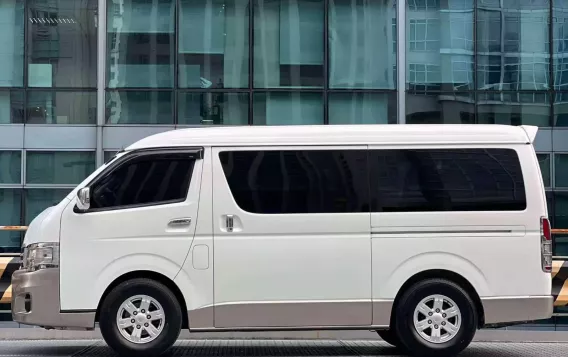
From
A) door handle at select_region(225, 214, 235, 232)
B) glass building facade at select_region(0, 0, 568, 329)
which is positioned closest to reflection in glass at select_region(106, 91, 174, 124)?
glass building facade at select_region(0, 0, 568, 329)

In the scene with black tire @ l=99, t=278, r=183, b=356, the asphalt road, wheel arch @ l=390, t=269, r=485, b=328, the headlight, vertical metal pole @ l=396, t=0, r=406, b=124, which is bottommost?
the asphalt road

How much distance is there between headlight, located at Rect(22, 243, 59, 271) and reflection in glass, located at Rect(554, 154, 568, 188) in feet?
50.8

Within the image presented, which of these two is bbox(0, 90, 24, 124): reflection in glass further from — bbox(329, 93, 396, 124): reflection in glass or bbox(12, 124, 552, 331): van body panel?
bbox(12, 124, 552, 331): van body panel

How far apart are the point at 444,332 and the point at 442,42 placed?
1355 cm

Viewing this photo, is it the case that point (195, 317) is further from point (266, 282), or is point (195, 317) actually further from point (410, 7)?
point (410, 7)

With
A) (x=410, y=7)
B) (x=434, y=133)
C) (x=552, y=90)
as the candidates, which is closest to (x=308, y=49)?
(x=410, y=7)

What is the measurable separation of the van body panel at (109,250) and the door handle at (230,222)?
366 millimetres

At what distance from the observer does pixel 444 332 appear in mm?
8562

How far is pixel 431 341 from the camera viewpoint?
8516mm

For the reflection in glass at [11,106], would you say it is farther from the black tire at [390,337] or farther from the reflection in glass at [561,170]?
the black tire at [390,337]

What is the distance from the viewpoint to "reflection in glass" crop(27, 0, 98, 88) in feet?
67.9

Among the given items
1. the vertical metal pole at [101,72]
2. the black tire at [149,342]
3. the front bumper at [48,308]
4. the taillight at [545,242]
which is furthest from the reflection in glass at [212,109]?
the taillight at [545,242]

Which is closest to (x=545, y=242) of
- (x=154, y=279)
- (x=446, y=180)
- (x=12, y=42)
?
(x=446, y=180)

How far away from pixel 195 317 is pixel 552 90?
15122 mm
